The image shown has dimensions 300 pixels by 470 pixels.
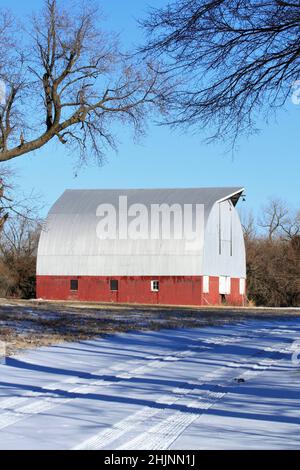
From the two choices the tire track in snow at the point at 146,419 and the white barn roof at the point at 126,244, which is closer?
the tire track in snow at the point at 146,419

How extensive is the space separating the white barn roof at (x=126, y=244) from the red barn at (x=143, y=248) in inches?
2.9

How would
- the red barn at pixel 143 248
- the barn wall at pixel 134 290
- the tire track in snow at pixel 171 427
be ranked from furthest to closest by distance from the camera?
the red barn at pixel 143 248
the barn wall at pixel 134 290
the tire track in snow at pixel 171 427

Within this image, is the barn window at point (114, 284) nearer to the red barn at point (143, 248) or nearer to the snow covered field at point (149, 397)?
the red barn at point (143, 248)

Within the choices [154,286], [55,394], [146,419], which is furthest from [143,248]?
[146,419]

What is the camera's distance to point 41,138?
21.0 m

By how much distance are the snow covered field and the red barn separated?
118 feet

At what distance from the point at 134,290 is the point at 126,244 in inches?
138

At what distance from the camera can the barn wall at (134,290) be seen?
176ft

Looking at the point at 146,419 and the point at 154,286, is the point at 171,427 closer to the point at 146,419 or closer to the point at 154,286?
the point at 146,419

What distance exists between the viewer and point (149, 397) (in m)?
10.0

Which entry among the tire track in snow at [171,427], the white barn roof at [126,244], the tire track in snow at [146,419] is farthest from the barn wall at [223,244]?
the tire track in snow at [171,427]

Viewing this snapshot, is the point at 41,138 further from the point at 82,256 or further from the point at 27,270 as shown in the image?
the point at 27,270
